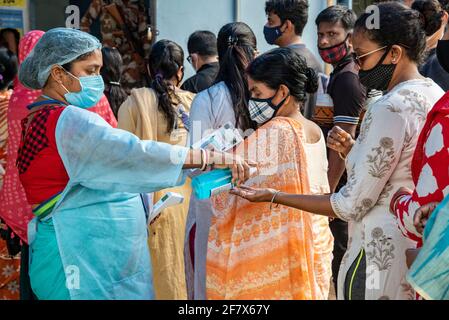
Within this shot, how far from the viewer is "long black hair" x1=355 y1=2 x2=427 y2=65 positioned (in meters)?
3.02

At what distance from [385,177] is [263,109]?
934mm

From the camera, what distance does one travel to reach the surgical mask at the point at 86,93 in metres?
3.33

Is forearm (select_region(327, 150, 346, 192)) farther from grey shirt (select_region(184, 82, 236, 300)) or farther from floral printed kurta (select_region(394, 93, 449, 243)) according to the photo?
floral printed kurta (select_region(394, 93, 449, 243))

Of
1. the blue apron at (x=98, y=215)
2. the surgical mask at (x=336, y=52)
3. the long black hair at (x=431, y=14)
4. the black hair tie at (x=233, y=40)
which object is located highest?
the long black hair at (x=431, y=14)

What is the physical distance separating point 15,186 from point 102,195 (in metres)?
1.48

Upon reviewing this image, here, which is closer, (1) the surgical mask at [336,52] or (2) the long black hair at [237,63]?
(2) the long black hair at [237,63]

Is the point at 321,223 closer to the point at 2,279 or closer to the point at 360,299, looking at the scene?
the point at 360,299

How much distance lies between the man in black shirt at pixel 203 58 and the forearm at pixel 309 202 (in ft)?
7.33

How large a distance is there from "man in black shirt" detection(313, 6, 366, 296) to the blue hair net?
2.05 metres

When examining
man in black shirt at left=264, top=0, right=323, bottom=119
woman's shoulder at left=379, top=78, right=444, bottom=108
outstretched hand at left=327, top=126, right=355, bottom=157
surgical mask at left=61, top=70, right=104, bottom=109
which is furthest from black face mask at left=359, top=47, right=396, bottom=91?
man in black shirt at left=264, top=0, right=323, bottom=119

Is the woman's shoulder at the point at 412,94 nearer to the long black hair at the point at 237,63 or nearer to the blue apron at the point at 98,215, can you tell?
the blue apron at the point at 98,215

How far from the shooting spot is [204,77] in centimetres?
537

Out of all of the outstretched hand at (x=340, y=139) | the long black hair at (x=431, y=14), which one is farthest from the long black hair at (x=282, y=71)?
the long black hair at (x=431, y=14)

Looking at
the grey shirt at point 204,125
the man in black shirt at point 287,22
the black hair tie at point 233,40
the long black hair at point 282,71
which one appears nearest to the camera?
the long black hair at point 282,71
